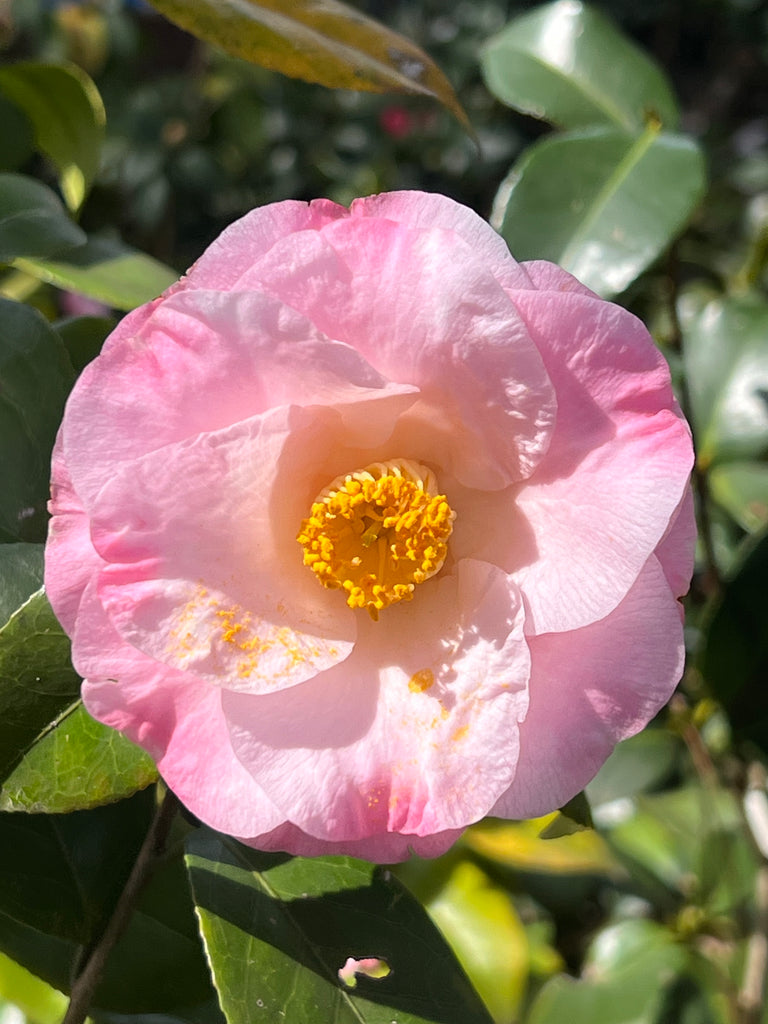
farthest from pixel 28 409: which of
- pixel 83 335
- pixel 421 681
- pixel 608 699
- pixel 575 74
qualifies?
Answer: pixel 575 74

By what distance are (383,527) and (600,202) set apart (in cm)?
42

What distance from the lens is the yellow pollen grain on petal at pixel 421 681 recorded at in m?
0.61

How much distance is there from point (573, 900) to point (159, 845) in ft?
4.25

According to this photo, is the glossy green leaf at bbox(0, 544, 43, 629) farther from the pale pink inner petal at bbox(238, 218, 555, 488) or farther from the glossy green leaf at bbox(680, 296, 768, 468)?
the glossy green leaf at bbox(680, 296, 768, 468)

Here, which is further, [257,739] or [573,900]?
[573,900]

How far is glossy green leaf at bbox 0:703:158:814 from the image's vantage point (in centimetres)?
59

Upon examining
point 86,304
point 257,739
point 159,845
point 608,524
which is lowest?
point 86,304

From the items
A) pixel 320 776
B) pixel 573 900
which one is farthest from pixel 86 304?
pixel 320 776

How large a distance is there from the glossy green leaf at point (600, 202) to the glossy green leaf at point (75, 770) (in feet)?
1.67

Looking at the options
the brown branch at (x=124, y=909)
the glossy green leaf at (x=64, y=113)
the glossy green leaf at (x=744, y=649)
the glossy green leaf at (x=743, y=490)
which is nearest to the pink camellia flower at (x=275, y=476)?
the brown branch at (x=124, y=909)

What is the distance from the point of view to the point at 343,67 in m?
0.79

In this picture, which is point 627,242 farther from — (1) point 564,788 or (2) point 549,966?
(2) point 549,966

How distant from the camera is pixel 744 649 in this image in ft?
3.63

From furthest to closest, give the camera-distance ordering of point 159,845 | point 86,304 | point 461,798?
point 86,304, point 159,845, point 461,798
